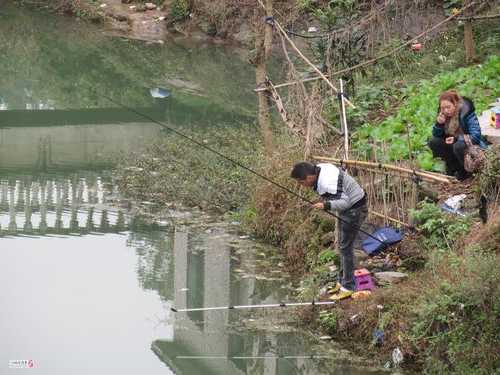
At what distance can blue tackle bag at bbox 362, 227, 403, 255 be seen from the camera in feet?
34.3

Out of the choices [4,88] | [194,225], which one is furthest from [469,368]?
[4,88]

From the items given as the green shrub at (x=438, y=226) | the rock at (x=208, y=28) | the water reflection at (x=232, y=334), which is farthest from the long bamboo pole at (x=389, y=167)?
the rock at (x=208, y=28)

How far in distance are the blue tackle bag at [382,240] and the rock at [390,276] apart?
404 mm

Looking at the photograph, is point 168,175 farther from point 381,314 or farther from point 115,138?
point 381,314

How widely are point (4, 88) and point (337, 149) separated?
13057mm

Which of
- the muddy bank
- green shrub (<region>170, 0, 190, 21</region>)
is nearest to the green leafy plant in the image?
the muddy bank

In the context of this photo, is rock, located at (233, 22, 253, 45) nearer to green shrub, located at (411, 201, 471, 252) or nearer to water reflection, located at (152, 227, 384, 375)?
water reflection, located at (152, 227, 384, 375)

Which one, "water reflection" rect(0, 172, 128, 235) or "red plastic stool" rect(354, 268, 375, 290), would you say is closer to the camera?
"red plastic stool" rect(354, 268, 375, 290)

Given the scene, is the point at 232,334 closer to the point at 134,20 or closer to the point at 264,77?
the point at 264,77

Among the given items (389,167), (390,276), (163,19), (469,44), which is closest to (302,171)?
(390,276)

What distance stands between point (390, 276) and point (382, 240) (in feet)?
1.82

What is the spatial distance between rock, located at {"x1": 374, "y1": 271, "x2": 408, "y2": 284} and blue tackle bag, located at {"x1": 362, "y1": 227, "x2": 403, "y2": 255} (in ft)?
1.32

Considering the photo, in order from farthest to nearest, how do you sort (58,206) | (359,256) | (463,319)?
(58,206) < (359,256) < (463,319)

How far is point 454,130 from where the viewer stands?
1053 centimetres
